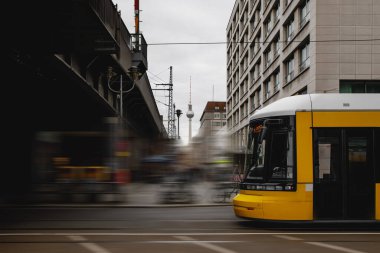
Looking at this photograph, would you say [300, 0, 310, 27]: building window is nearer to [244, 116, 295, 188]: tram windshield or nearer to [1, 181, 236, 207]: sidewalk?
[1, 181, 236, 207]: sidewalk

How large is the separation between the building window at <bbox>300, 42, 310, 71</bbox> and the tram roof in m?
22.8

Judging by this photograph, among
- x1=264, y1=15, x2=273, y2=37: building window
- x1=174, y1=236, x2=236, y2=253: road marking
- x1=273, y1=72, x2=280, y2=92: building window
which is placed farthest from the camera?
x1=264, y1=15, x2=273, y2=37: building window

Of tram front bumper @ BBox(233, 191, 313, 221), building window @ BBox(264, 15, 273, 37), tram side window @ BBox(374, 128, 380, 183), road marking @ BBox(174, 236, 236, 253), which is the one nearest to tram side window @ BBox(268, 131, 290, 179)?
tram front bumper @ BBox(233, 191, 313, 221)

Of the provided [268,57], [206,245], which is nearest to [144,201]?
[206,245]

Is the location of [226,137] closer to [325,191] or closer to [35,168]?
[35,168]

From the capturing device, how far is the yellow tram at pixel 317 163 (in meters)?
9.95

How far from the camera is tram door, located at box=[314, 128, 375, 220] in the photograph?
996 cm

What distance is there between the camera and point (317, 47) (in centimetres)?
3055

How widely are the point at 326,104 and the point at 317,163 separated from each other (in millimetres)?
1226

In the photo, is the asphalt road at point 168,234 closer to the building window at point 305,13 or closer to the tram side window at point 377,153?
the tram side window at point 377,153

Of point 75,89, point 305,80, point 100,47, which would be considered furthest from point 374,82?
point 100,47

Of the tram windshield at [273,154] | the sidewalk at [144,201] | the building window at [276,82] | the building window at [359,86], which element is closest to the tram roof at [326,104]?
the tram windshield at [273,154]

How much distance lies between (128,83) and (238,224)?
53.3 ft

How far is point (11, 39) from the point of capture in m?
14.6
